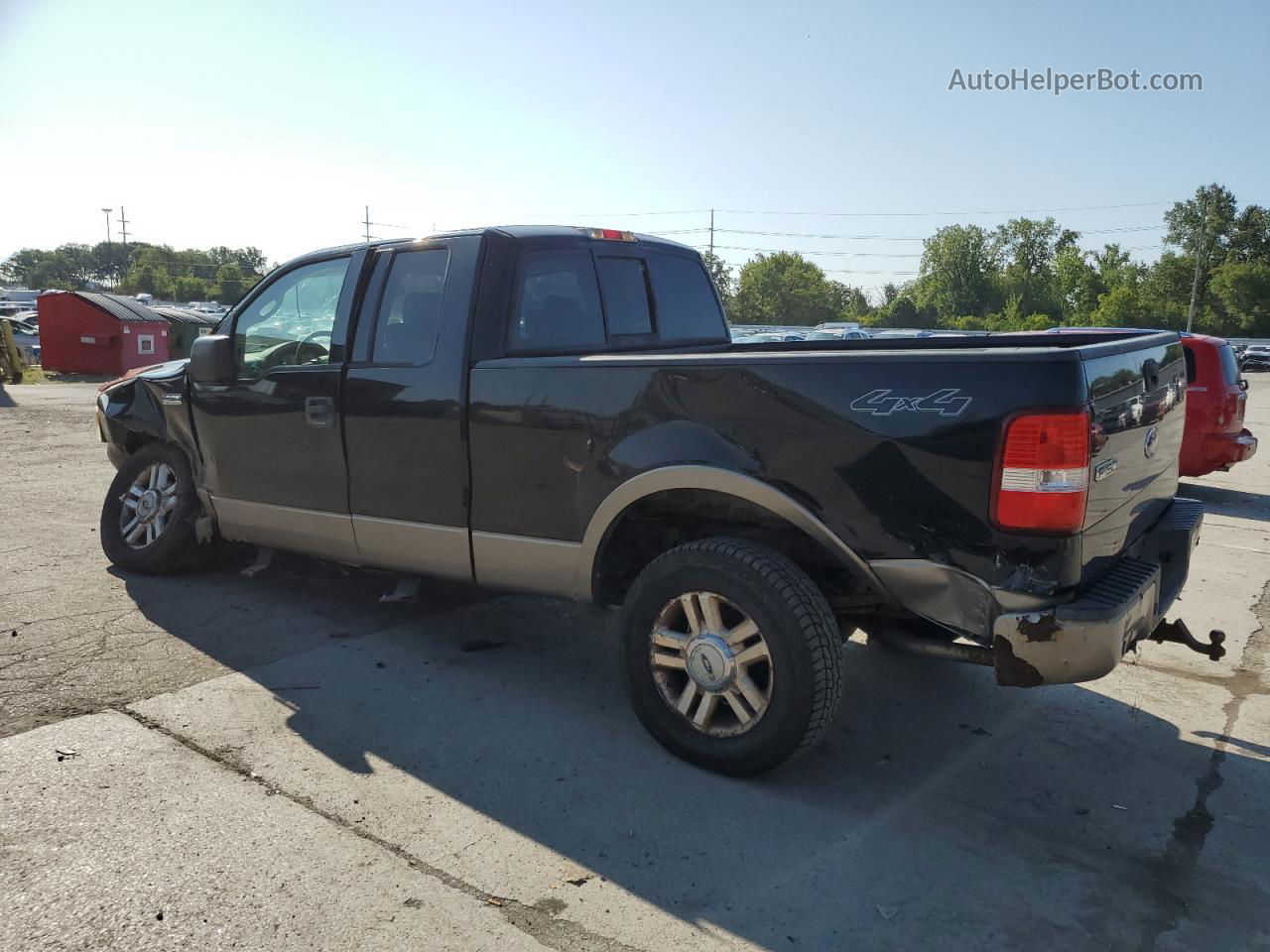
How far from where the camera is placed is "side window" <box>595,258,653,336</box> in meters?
4.60

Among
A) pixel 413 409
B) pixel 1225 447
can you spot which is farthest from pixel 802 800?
pixel 1225 447

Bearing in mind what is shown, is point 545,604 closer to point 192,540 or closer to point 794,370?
point 192,540

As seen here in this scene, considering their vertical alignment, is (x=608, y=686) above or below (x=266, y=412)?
below

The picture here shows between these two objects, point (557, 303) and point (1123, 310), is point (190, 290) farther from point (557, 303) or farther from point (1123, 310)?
point (557, 303)

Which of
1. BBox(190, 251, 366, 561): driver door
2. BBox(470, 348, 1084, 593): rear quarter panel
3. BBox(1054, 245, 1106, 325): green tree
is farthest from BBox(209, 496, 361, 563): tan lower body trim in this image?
BBox(1054, 245, 1106, 325): green tree

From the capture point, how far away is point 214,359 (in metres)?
5.04

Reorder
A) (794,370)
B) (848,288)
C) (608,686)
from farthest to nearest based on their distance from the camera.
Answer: (848,288) < (608,686) < (794,370)

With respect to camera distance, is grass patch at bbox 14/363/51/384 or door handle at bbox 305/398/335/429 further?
grass patch at bbox 14/363/51/384

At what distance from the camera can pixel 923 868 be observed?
114 inches

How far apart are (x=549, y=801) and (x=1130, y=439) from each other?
2361 millimetres

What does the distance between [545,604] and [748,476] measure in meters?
2.45

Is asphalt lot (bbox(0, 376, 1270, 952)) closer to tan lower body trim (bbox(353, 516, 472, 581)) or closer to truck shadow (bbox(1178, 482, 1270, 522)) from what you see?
tan lower body trim (bbox(353, 516, 472, 581))

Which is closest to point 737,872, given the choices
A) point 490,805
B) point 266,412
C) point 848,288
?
point 490,805

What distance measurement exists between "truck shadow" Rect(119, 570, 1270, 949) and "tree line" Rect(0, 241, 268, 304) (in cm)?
12079
